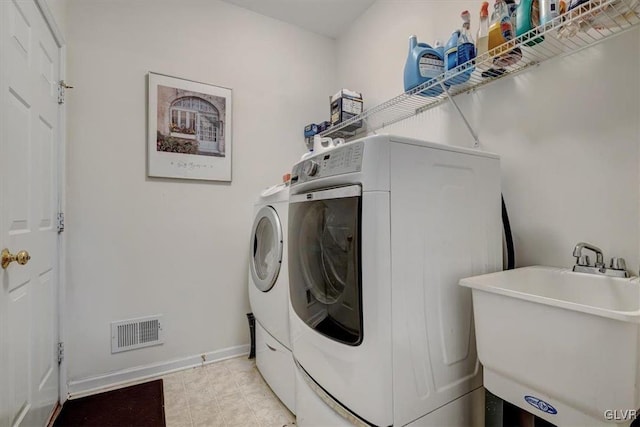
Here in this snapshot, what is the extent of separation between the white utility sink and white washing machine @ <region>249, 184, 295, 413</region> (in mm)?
926

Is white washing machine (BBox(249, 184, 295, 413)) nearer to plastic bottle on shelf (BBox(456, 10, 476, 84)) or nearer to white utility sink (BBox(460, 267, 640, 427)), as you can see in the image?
white utility sink (BBox(460, 267, 640, 427))

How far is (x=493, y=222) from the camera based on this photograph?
1.27 m

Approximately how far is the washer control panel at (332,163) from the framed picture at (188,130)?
3.81 feet

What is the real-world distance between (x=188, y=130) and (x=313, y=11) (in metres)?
1.43

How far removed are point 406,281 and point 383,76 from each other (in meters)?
1.81

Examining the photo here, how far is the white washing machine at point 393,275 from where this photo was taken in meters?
0.95

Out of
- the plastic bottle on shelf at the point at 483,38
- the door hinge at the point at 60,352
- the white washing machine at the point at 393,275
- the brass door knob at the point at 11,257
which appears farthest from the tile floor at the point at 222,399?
the plastic bottle on shelf at the point at 483,38

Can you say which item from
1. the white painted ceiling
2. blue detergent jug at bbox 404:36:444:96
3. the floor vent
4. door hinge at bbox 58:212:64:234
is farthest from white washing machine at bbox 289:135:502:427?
the white painted ceiling

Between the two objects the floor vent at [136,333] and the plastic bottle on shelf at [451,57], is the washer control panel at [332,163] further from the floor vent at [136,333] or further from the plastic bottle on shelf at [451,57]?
the floor vent at [136,333]

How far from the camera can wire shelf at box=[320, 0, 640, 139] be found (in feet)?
3.07

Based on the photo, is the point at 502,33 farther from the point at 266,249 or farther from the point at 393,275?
the point at 266,249

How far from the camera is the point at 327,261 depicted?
1.17 meters

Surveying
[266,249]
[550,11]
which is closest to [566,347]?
[550,11]

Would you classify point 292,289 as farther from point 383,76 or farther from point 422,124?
point 383,76
